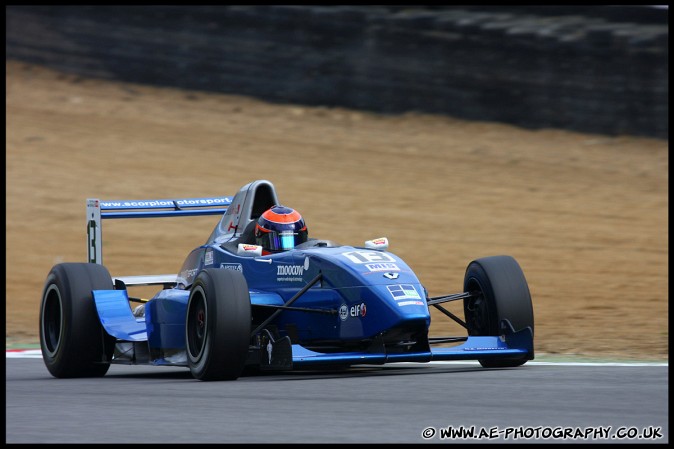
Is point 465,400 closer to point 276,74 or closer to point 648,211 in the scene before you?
point 648,211

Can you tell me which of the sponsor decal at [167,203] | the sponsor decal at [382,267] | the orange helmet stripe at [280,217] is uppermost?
the sponsor decal at [167,203]

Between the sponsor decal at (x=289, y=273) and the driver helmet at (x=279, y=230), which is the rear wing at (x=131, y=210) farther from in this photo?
the sponsor decal at (x=289, y=273)

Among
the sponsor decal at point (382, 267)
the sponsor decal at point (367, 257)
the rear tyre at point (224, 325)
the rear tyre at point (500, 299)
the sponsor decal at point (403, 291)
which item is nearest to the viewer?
the rear tyre at point (224, 325)

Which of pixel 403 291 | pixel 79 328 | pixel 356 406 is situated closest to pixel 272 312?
pixel 403 291

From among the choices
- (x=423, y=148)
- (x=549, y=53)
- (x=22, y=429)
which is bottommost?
(x=22, y=429)

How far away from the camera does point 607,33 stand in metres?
23.3

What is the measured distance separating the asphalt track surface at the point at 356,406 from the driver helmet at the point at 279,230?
1.13 m

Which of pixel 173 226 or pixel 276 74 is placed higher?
pixel 276 74

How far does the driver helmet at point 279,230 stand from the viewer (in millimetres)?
10992

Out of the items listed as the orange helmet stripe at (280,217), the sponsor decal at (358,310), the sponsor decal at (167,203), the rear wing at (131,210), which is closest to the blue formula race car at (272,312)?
the sponsor decal at (358,310)

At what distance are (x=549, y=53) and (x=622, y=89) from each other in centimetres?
159

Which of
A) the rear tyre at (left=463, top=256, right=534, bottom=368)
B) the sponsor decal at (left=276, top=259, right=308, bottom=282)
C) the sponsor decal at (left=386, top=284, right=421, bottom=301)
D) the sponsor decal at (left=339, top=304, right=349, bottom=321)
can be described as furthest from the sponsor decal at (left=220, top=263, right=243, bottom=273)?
the rear tyre at (left=463, top=256, right=534, bottom=368)

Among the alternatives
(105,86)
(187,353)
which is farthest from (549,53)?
(187,353)

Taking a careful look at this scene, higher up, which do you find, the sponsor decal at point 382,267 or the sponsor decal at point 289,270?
the sponsor decal at point 382,267
